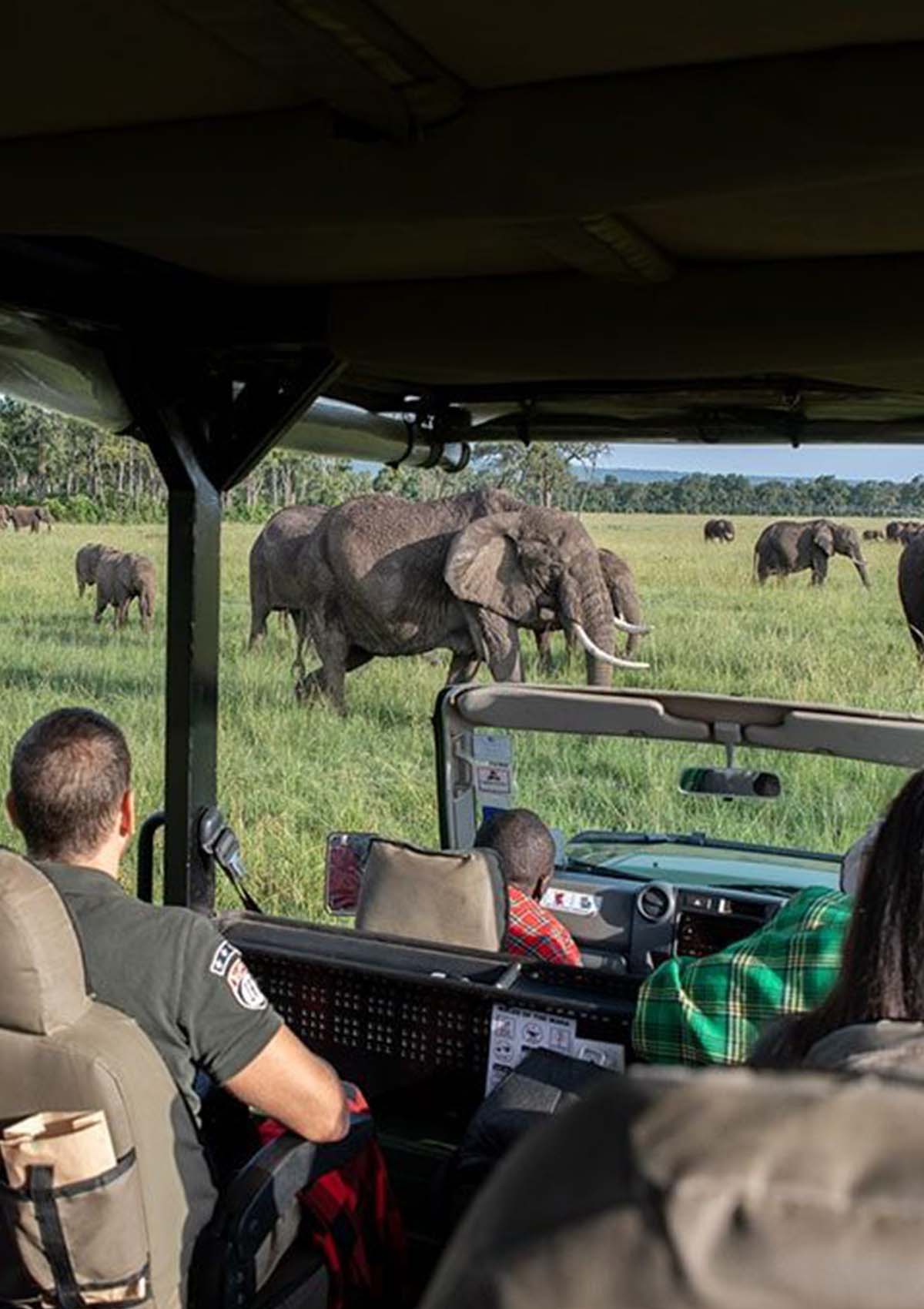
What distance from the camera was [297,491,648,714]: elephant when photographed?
46.0 feet

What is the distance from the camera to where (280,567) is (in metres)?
16.7

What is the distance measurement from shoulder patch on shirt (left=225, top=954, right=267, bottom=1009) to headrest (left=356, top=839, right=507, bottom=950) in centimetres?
91

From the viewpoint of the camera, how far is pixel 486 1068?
2.74 meters

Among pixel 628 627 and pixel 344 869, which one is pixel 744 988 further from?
pixel 628 627

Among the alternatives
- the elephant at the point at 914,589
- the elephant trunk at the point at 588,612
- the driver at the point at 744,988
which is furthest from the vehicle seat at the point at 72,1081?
the elephant at the point at 914,589

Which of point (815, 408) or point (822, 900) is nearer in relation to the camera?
point (822, 900)

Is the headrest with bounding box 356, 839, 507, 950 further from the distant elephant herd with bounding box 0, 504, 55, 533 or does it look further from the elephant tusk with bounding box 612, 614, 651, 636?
the distant elephant herd with bounding box 0, 504, 55, 533

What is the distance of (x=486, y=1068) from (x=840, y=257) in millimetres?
1968

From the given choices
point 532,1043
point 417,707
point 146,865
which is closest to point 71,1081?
point 532,1043

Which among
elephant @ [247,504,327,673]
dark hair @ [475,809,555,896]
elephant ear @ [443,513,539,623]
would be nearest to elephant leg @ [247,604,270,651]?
elephant @ [247,504,327,673]

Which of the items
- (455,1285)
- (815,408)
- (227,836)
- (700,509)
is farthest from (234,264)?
(700,509)

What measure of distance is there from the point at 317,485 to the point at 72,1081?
131 feet

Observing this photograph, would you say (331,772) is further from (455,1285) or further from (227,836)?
(455,1285)

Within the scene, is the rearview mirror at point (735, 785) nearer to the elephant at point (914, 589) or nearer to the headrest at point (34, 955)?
the headrest at point (34, 955)
